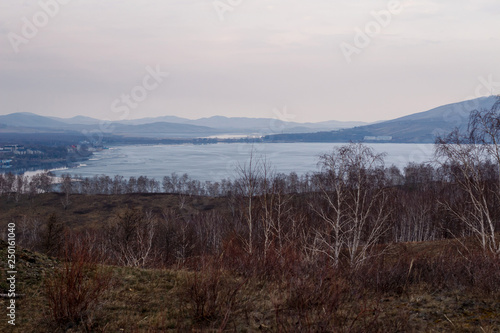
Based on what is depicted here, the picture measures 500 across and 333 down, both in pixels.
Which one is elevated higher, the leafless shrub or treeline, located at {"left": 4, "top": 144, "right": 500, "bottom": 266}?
the leafless shrub

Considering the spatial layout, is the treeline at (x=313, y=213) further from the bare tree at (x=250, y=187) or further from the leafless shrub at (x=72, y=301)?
the leafless shrub at (x=72, y=301)

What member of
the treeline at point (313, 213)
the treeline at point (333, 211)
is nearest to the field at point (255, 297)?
the treeline at point (333, 211)

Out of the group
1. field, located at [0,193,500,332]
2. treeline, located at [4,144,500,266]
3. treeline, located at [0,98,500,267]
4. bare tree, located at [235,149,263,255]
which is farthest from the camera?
treeline, located at [4,144,500,266]

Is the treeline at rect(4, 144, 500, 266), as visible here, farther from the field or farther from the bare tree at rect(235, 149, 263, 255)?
the field

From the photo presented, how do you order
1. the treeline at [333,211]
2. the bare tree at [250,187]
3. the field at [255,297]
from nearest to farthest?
the field at [255,297] → the bare tree at [250,187] → the treeline at [333,211]

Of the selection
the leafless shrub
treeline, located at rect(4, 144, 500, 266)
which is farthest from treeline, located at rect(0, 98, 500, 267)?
the leafless shrub

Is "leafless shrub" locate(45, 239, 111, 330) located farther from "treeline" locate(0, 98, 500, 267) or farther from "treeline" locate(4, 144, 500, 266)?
"treeline" locate(4, 144, 500, 266)

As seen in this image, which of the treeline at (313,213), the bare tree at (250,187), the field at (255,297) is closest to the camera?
the field at (255,297)

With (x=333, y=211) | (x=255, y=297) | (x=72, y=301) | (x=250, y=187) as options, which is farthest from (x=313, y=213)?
(x=72, y=301)

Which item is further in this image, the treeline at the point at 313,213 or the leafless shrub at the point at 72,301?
the treeline at the point at 313,213

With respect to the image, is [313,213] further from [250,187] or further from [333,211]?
[250,187]

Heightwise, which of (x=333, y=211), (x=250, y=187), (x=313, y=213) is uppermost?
(x=250, y=187)

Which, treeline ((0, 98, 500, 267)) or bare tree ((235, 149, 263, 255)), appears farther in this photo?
treeline ((0, 98, 500, 267))

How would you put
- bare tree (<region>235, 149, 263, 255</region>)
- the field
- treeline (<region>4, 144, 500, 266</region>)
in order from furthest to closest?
treeline (<region>4, 144, 500, 266</region>) → bare tree (<region>235, 149, 263, 255</region>) → the field
